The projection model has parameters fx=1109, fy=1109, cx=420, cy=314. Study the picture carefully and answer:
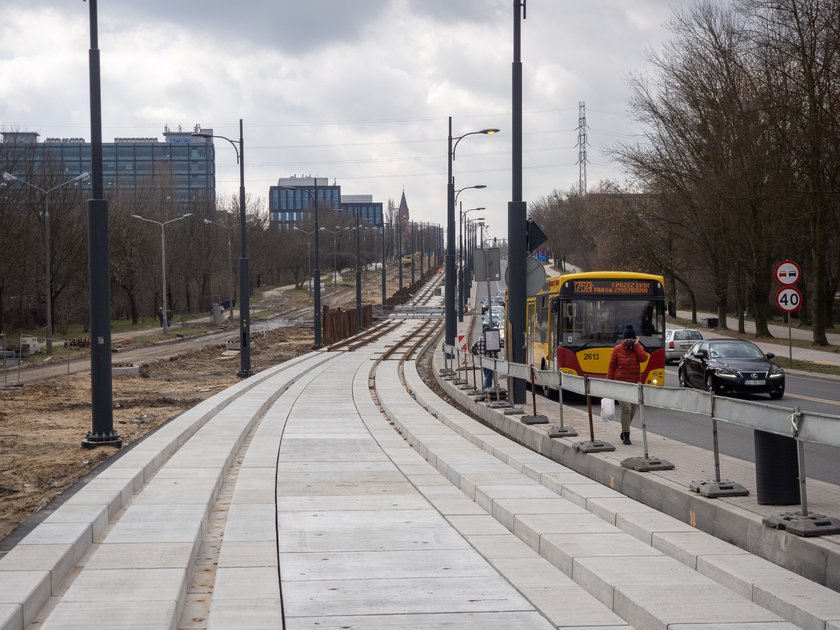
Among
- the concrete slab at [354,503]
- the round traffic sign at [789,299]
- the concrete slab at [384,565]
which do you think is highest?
the round traffic sign at [789,299]

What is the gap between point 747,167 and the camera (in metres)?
50.5

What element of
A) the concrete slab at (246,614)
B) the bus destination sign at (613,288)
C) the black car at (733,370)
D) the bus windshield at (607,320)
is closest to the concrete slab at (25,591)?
the concrete slab at (246,614)

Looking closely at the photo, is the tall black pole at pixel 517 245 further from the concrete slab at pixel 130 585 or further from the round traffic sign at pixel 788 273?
the round traffic sign at pixel 788 273

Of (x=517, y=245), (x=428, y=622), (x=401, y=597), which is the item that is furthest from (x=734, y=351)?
(x=428, y=622)

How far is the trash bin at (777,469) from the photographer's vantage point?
9.29m

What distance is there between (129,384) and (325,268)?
137244mm

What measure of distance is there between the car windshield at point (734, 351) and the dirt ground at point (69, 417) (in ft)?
42.5

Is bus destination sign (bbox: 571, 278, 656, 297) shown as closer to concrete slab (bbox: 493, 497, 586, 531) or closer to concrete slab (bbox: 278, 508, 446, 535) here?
concrete slab (bbox: 493, 497, 586, 531)

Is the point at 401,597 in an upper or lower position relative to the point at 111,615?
lower

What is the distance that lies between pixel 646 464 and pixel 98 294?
974 cm

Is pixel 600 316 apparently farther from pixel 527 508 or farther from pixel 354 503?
pixel 527 508

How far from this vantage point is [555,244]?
14888cm

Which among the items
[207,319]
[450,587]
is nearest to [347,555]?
[450,587]

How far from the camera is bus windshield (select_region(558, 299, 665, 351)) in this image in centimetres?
2523
